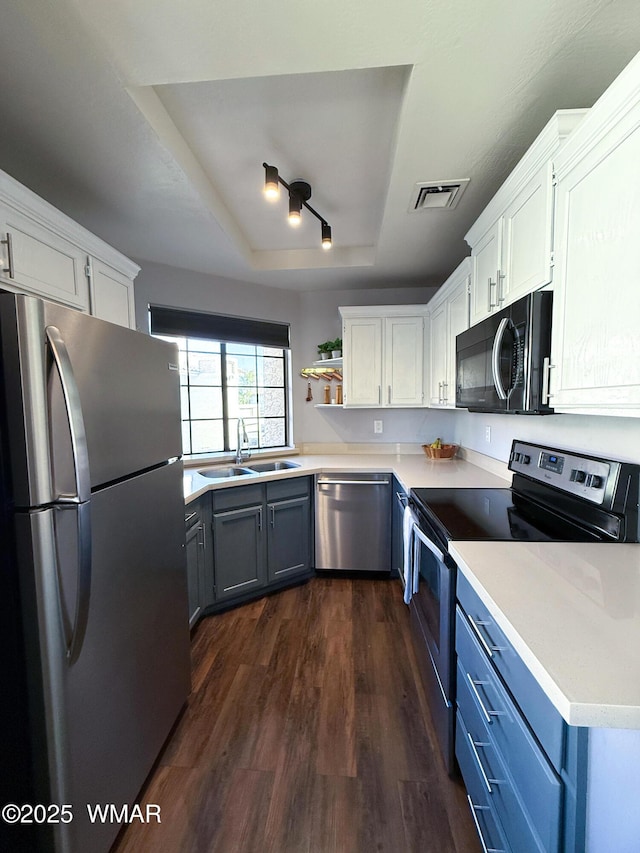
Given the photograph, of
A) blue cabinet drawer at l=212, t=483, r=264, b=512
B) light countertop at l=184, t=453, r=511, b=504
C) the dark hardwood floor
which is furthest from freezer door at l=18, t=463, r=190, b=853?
blue cabinet drawer at l=212, t=483, r=264, b=512

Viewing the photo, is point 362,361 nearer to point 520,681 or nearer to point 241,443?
point 241,443

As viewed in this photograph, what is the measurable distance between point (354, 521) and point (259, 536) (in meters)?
0.74

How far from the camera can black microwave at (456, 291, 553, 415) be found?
1.24 m

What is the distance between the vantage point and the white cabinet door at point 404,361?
119 inches

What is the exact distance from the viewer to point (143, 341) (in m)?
1.30

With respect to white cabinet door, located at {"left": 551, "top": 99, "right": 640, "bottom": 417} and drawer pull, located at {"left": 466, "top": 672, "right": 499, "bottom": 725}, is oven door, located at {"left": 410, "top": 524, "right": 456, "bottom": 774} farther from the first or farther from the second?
white cabinet door, located at {"left": 551, "top": 99, "right": 640, "bottom": 417}

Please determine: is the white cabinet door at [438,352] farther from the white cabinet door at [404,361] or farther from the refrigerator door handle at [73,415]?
the refrigerator door handle at [73,415]

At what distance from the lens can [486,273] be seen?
5.65 ft

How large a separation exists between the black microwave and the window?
2.02 m

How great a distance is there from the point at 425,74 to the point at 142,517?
1.73 m

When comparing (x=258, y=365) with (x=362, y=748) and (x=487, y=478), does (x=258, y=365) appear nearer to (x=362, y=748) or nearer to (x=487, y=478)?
(x=487, y=478)

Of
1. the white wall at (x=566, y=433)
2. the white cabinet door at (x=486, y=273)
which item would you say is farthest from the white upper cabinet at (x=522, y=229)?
the white wall at (x=566, y=433)

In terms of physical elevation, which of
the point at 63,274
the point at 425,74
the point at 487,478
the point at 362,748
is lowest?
the point at 362,748

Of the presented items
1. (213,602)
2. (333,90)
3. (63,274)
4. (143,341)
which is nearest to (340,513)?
(213,602)
